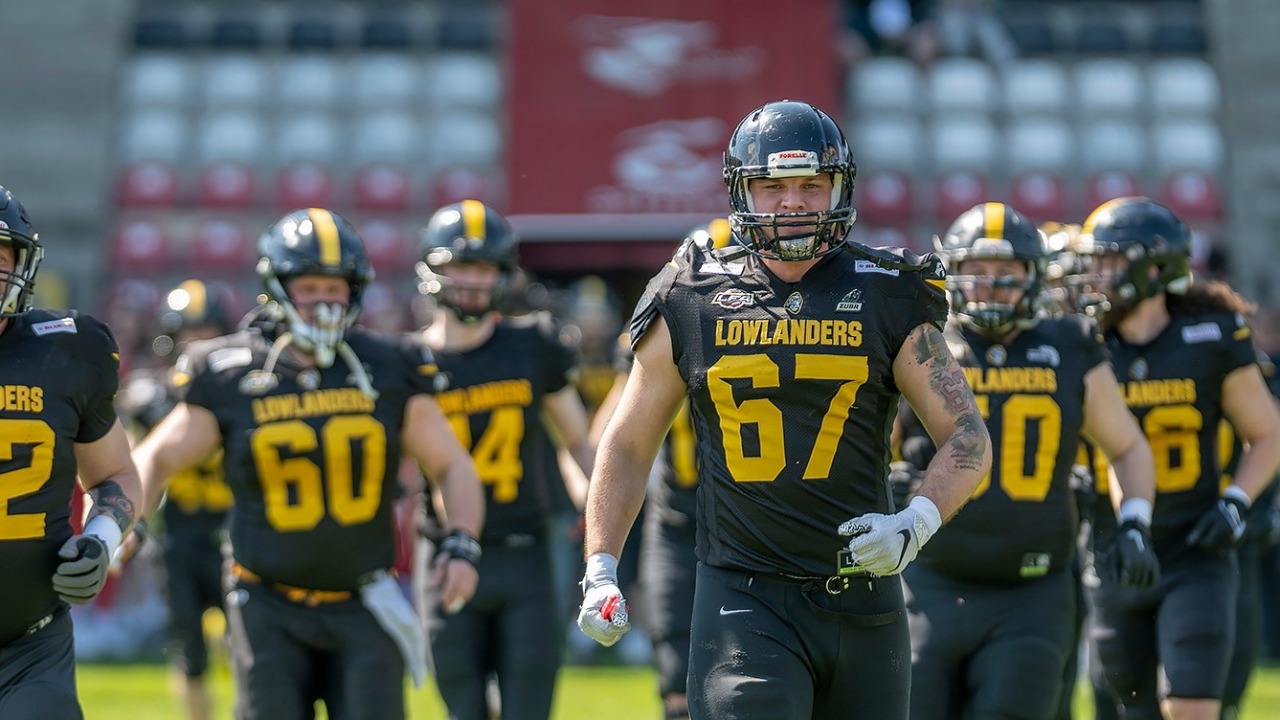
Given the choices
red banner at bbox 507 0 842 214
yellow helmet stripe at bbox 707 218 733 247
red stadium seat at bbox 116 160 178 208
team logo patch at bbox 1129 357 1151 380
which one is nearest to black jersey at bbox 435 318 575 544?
yellow helmet stripe at bbox 707 218 733 247

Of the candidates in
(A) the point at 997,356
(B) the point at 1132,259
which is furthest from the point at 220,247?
(A) the point at 997,356

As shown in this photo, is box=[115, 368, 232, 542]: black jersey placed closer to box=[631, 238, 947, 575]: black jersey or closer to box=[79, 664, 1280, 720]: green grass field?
box=[79, 664, 1280, 720]: green grass field

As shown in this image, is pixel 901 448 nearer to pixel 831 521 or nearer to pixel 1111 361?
pixel 1111 361

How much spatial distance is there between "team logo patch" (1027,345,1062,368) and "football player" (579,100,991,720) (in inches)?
59.6

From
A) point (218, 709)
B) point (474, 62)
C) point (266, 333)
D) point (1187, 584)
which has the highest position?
point (474, 62)

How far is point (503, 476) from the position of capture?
6.57 metres

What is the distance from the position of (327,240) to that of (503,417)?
1.23m

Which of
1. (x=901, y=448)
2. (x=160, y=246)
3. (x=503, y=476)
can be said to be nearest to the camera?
(x=901, y=448)

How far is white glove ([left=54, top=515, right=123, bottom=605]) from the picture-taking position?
4.46m

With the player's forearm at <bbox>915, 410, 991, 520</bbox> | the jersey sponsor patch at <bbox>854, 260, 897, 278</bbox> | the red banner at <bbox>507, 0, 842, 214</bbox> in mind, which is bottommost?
the player's forearm at <bbox>915, 410, 991, 520</bbox>

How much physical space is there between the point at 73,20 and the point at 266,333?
14.0 meters

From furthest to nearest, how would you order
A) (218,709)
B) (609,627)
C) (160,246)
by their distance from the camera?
1. (160,246)
2. (218,709)
3. (609,627)

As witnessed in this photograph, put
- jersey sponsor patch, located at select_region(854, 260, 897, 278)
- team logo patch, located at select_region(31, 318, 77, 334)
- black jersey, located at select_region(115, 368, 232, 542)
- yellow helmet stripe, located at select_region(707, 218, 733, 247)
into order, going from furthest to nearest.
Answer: black jersey, located at select_region(115, 368, 232, 542) → yellow helmet stripe, located at select_region(707, 218, 733, 247) → team logo patch, located at select_region(31, 318, 77, 334) → jersey sponsor patch, located at select_region(854, 260, 897, 278)

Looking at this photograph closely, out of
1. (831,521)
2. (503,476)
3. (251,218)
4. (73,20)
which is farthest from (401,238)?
(831,521)
